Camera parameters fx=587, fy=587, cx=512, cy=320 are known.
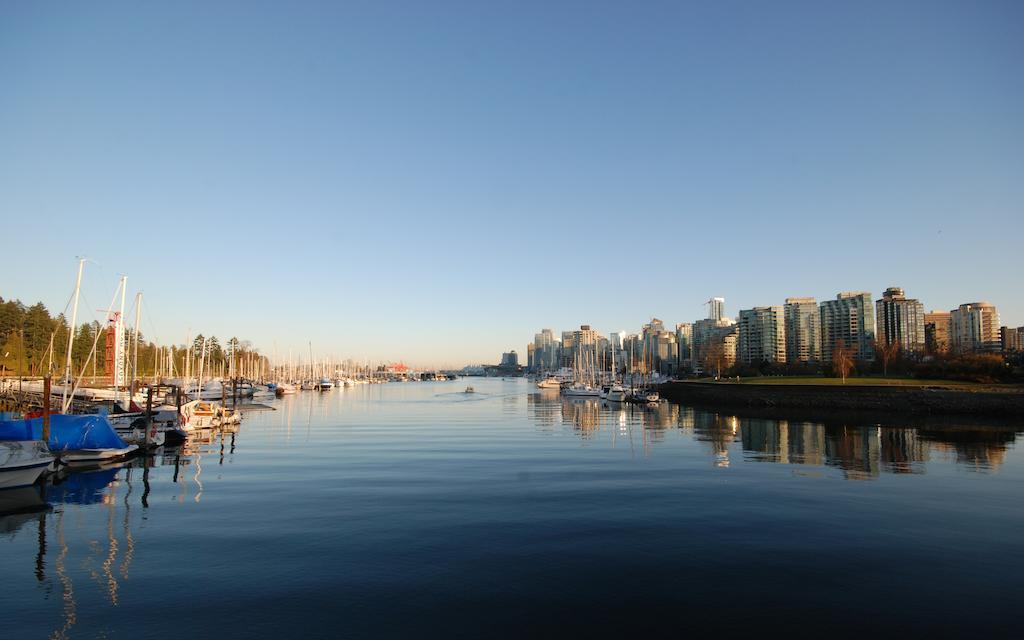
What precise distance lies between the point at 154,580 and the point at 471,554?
915 cm

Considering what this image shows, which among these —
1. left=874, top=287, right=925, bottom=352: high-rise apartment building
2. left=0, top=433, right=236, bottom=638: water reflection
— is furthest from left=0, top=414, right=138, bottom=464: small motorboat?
left=874, top=287, right=925, bottom=352: high-rise apartment building

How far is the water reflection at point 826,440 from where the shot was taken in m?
38.2

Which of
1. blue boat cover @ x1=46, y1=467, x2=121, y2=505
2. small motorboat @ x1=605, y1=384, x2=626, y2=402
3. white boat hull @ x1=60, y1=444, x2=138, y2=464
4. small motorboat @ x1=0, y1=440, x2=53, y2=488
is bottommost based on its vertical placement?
small motorboat @ x1=605, y1=384, x2=626, y2=402

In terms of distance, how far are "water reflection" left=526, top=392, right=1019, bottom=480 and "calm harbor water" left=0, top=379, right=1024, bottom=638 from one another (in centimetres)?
80

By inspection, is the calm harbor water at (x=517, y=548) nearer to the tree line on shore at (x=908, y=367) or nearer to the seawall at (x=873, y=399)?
the seawall at (x=873, y=399)

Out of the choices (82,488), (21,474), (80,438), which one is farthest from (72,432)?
(21,474)

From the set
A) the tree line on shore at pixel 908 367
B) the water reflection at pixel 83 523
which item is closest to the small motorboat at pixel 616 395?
the tree line on shore at pixel 908 367

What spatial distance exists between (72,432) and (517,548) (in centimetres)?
3202

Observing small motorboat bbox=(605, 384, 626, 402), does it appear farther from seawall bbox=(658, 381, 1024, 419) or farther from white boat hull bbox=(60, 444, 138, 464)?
white boat hull bbox=(60, 444, 138, 464)

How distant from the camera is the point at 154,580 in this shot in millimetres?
16703

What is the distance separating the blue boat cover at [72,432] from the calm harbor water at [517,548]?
204cm

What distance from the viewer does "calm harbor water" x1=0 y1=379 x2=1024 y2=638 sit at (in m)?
14.3

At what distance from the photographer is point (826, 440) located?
49.8 metres

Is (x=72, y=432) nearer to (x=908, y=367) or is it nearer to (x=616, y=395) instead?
(x=616, y=395)
